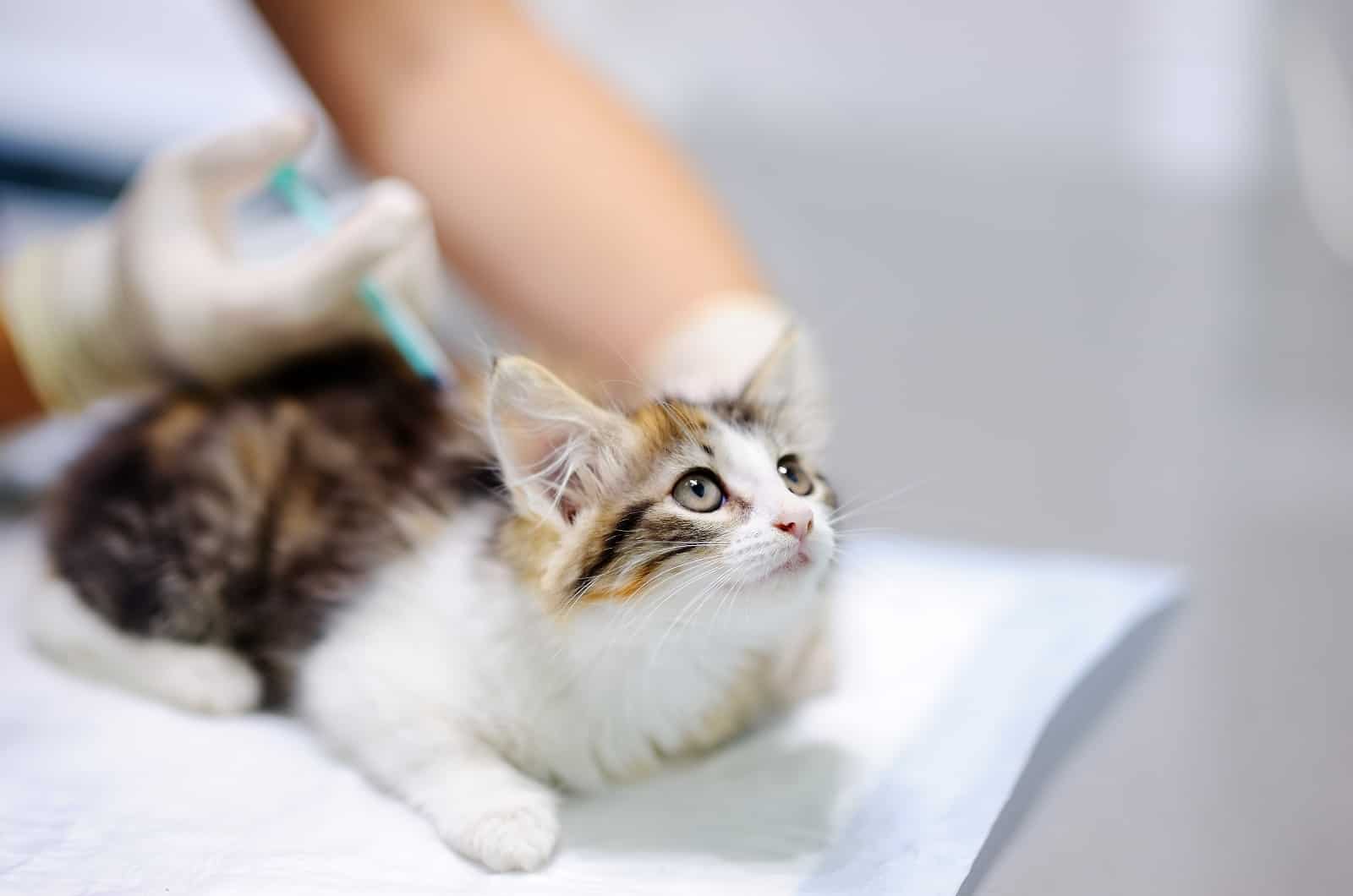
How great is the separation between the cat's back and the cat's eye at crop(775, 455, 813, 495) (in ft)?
0.89

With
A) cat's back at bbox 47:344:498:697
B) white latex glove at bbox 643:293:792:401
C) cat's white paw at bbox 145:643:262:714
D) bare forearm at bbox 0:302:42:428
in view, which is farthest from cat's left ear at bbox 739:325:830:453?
bare forearm at bbox 0:302:42:428

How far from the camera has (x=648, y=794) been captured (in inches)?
37.0

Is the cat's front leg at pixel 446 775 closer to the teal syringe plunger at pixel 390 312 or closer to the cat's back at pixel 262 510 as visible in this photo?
the cat's back at pixel 262 510

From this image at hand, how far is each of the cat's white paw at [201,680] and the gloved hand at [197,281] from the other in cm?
32

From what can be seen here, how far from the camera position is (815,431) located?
1045 millimetres

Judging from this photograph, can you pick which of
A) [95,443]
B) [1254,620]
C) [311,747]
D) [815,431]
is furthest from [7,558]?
[1254,620]

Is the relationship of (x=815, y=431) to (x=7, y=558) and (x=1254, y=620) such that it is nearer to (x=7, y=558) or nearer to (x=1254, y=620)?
(x=1254, y=620)

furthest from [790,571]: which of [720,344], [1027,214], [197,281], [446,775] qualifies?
[1027,214]

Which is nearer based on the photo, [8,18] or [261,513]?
[261,513]

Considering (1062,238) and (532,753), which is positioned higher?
(1062,238)

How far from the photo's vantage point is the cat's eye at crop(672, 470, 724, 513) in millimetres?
860

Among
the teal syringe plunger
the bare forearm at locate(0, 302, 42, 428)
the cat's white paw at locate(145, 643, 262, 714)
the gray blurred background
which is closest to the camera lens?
the cat's white paw at locate(145, 643, 262, 714)

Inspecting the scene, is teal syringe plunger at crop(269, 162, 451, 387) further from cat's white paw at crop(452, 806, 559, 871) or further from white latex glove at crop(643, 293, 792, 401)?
cat's white paw at crop(452, 806, 559, 871)

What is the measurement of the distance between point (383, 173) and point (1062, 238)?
1560mm
